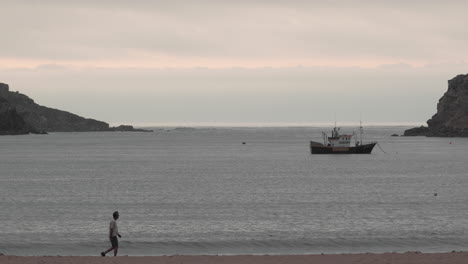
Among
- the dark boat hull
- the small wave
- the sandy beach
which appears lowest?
the small wave

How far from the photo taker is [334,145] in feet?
641

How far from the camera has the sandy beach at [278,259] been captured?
3600 centimetres

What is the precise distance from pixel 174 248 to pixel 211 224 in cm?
1156

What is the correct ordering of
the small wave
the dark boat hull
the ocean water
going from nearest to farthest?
the small wave
the ocean water
the dark boat hull

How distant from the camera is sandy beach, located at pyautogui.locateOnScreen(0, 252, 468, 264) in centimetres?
3600

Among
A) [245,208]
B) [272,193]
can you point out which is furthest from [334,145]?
[245,208]

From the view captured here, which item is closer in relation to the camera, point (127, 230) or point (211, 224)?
point (127, 230)

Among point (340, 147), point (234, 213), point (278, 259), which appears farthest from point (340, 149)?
point (278, 259)

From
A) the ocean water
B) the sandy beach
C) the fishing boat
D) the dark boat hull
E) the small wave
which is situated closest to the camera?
the sandy beach

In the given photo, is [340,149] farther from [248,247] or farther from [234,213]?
[248,247]

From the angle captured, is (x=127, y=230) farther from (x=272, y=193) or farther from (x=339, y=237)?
(x=272, y=193)

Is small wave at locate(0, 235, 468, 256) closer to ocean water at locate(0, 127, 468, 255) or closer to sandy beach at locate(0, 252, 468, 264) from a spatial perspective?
ocean water at locate(0, 127, 468, 255)

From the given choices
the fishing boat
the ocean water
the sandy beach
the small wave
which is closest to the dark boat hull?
the fishing boat

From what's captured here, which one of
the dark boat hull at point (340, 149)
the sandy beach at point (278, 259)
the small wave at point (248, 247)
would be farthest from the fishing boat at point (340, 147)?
the sandy beach at point (278, 259)
